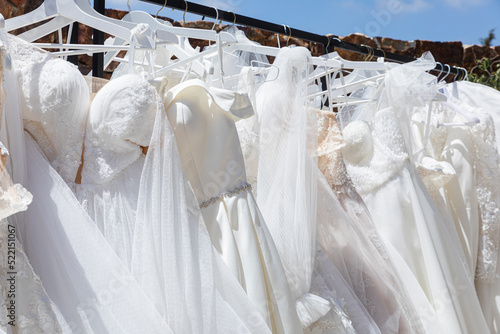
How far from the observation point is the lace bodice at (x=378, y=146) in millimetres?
1978

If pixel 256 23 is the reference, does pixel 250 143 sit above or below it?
below

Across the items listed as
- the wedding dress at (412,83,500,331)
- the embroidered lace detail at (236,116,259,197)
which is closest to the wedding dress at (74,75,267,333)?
the embroidered lace detail at (236,116,259,197)

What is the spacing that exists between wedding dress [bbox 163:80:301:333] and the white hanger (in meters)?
0.19

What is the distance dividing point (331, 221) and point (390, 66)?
0.84 m

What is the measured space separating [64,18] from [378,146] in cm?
122

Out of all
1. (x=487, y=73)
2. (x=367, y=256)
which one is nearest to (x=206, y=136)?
(x=367, y=256)

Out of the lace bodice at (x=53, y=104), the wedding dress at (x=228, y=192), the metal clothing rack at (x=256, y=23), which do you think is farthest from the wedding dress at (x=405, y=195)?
the lace bodice at (x=53, y=104)

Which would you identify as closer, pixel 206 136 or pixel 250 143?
pixel 206 136

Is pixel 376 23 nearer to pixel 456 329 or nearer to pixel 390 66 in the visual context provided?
pixel 390 66

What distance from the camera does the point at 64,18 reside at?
51.0 inches

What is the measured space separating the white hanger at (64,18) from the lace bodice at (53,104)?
0.12 meters

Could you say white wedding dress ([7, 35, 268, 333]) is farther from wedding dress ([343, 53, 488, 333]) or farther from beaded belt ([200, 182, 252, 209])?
wedding dress ([343, 53, 488, 333])

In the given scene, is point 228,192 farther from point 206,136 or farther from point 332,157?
point 332,157

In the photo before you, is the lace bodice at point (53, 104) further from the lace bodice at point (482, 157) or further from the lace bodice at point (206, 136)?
the lace bodice at point (482, 157)
